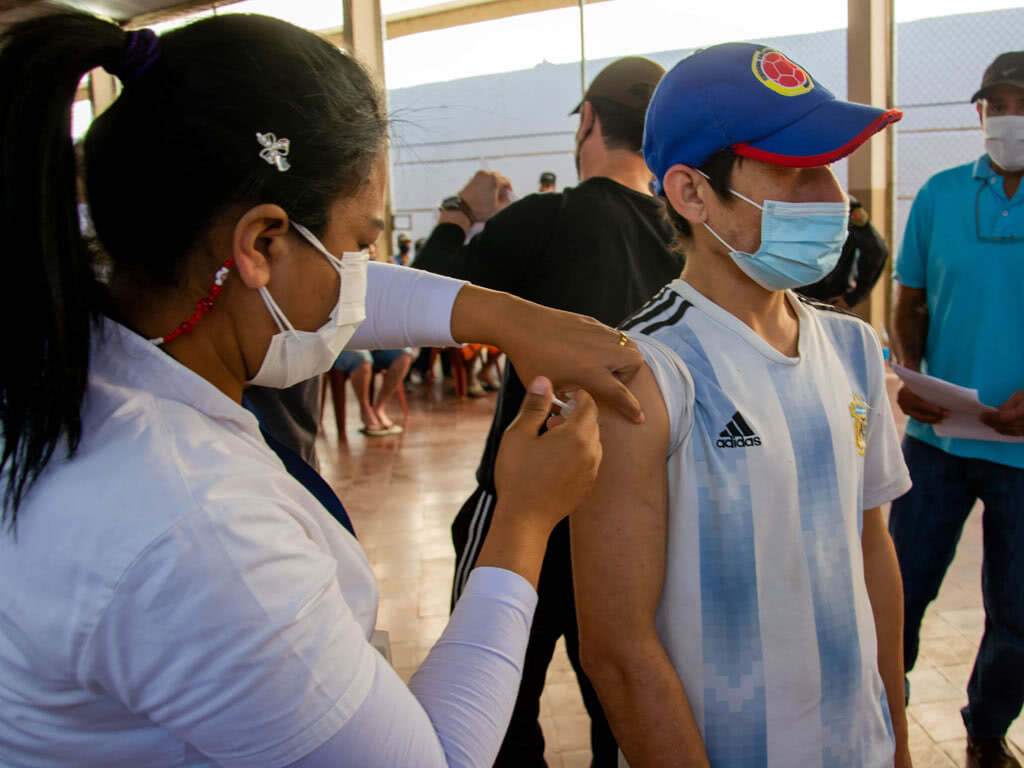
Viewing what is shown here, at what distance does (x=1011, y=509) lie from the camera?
180 cm

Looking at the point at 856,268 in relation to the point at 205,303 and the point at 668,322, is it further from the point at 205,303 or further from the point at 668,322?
the point at 205,303

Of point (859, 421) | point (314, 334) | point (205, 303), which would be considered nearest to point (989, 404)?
point (859, 421)

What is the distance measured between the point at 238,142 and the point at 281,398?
0.86 meters

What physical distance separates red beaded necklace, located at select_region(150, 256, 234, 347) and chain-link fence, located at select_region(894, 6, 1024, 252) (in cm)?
554

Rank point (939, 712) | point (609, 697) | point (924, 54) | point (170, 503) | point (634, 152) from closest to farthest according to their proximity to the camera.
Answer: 1. point (170, 503)
2. point (609, 697)
3. point (634, 152)
4. point (939, 712)
5. point (924, 54)

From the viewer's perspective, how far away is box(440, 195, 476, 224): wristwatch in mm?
2035

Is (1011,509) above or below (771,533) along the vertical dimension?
below

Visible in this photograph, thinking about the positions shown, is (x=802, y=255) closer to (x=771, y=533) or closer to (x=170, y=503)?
(x=771, y=533)

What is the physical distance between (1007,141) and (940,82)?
189 inches

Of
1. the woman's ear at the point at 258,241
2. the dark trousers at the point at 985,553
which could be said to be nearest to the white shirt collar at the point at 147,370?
the woman's ear at the point at 258,241

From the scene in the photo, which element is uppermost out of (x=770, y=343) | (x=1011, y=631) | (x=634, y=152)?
(x=634, y=152)

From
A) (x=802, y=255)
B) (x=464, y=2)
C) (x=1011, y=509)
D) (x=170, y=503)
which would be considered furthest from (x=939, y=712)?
(x=464, y=2)

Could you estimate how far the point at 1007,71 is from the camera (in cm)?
190

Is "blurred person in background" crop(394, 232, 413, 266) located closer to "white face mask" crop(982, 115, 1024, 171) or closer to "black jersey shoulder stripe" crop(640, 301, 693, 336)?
"white face mask" crop(982, 115, 1024, 171)
